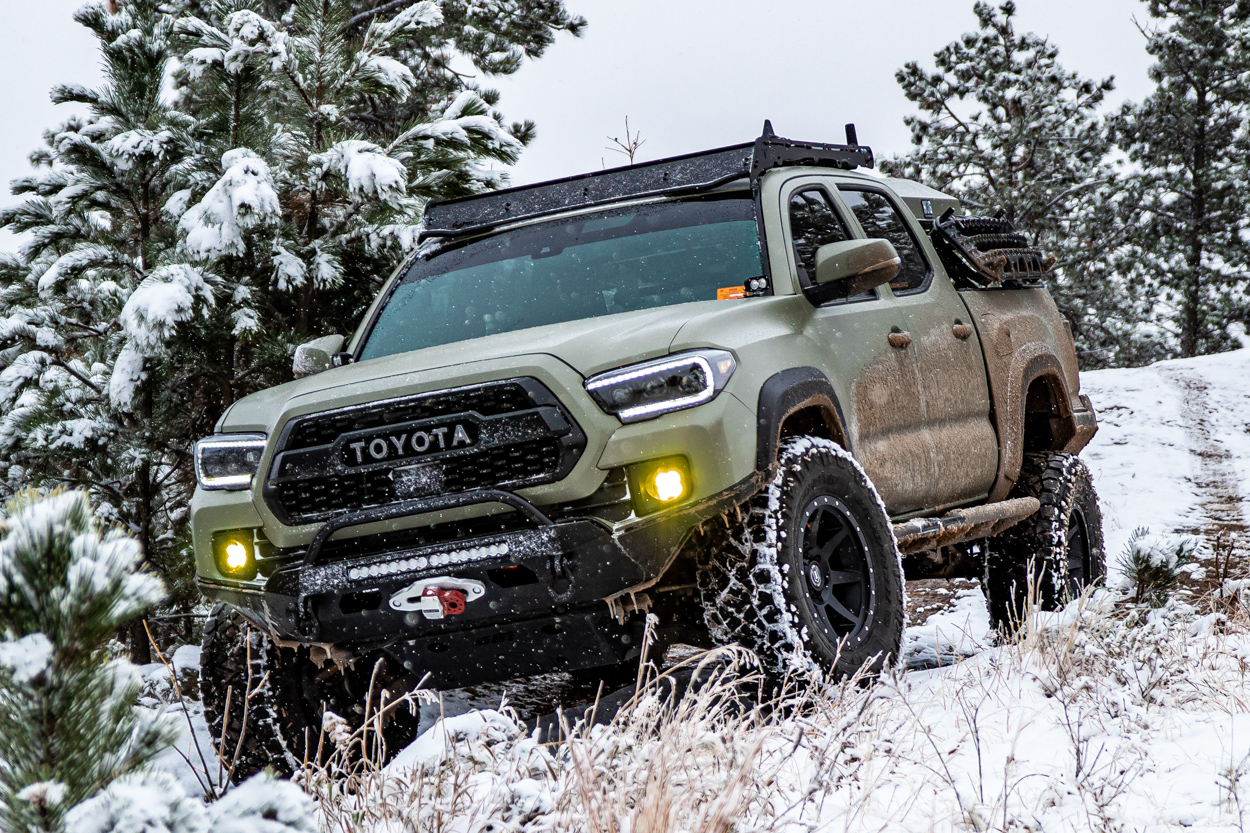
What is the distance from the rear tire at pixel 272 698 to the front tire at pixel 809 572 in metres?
1.41

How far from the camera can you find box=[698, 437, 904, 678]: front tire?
11.7ft

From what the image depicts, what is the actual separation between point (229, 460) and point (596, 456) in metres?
1.35

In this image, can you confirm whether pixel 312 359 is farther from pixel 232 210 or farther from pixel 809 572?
pixel 809 572

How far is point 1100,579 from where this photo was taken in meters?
6.56

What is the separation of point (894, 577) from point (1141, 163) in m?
34.0

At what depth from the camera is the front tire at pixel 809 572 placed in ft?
11.7

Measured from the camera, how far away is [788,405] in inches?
153

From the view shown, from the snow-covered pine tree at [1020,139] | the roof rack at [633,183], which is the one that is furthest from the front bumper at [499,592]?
the snow-covered pine tree at [1020,139]

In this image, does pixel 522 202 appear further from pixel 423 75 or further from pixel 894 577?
pixel 423 75

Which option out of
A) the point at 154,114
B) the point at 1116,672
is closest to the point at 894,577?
the point at 1116,672

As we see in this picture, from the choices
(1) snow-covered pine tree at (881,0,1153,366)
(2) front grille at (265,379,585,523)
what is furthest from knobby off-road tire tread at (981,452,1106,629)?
(1) snow-covered pine tree at (881,0,1153,366)

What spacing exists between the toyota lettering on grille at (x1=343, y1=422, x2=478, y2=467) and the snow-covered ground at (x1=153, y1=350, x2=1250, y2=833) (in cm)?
104

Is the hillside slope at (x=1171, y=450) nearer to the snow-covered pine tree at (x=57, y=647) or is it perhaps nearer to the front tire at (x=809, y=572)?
the front tire at (x=809, y=572)

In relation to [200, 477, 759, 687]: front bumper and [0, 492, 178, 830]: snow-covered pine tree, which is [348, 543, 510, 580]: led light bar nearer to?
[200, 477, 759, 687]: front bumper
